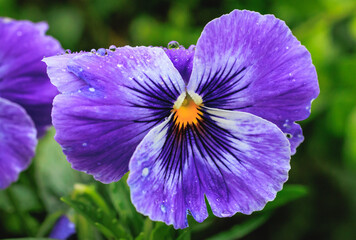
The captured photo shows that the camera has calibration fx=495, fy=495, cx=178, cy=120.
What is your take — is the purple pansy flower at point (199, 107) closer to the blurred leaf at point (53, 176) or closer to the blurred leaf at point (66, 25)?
the blurred leaf at point (53, 176)

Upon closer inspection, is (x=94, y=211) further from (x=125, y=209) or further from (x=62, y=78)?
(x=62, y=78)

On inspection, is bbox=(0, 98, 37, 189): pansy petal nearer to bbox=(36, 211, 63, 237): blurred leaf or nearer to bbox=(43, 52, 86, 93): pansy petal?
bbox=(36, 211, 63, 237): blurred leaf

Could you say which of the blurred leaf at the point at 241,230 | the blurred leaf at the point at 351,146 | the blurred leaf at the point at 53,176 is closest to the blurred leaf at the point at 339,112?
the blurred leaf at the point at 351,146

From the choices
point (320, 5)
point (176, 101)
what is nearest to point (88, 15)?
point (320, 5)

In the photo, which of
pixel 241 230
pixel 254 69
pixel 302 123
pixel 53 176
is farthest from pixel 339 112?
pixel 254 69

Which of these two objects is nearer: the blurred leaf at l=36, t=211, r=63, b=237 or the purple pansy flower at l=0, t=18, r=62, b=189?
the purple pansy flower at l=0, t=18, r=62, b=189

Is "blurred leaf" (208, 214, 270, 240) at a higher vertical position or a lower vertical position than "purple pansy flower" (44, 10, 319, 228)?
lower

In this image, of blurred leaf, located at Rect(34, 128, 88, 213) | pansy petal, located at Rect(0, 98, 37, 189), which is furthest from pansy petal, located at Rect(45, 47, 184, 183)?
blurred leaf, located at Rect(34, 128, 88, 213)
